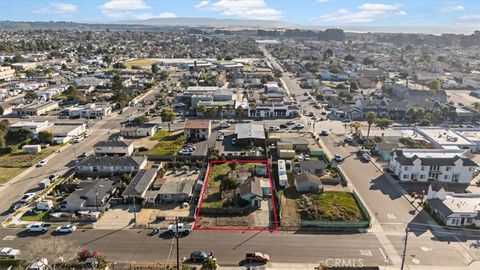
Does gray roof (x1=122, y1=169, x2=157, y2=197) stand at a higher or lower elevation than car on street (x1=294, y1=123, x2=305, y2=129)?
lower

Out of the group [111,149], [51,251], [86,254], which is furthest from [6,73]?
[86,254]

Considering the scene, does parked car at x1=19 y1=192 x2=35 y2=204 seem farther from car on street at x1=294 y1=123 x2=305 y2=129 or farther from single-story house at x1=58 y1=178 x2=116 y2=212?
car on street at x1=294 y1=123 x2=305 y2=129

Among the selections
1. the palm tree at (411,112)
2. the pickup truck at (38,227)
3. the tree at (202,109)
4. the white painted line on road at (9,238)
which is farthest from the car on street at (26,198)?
the palm tree at (411,112)

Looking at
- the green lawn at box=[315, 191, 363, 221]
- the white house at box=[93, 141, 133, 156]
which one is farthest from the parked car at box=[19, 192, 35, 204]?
the green lawn at box=[315, 191, 363, 221]

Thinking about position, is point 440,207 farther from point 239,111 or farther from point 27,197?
point 239,111

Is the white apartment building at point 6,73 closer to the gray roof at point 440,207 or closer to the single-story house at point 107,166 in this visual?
the single-story house at point 107,166

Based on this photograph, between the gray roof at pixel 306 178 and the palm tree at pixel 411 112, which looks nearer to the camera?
the gray roof at pixel 306 178

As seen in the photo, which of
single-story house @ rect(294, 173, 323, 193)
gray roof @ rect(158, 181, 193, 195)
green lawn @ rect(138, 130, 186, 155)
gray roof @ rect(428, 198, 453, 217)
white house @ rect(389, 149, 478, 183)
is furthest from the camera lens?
green lawn @ rect(138, 130, 186, 155)
